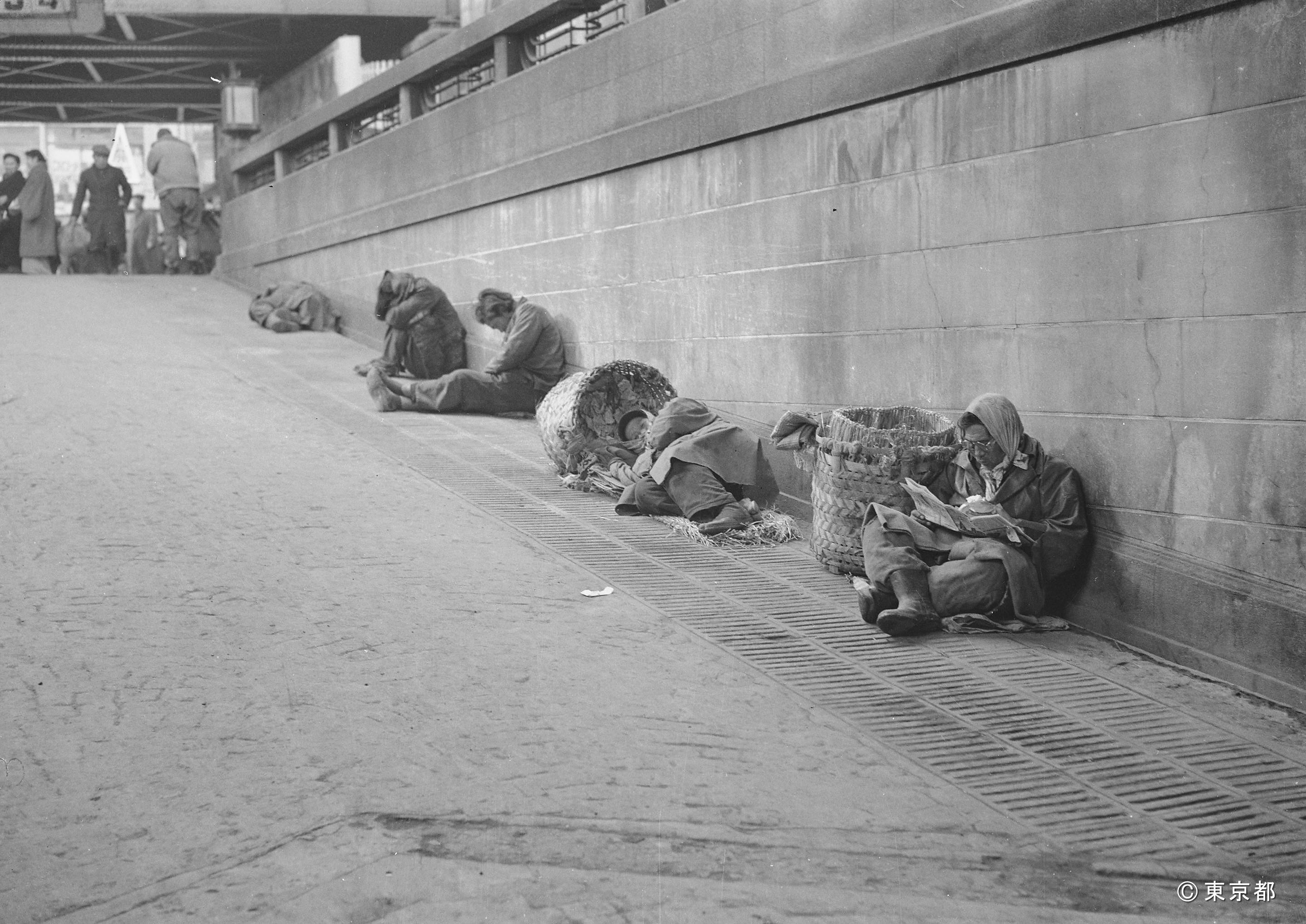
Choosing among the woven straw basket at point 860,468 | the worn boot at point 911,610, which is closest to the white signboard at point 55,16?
the woven straw basket at point 860,468

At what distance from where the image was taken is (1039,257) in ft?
17.5

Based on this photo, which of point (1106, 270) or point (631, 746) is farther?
point (1106, 270)

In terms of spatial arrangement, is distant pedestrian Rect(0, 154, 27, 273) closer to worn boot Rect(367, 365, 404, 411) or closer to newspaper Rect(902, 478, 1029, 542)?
worn boot Rect(367, 365, 404, 411)

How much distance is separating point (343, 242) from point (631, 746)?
11403 millimetres

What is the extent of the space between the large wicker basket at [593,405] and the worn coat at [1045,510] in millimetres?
2823

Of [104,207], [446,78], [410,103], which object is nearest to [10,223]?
[104,207]

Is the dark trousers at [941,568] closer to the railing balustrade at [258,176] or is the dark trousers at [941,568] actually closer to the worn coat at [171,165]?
the railing balustrade at [258,176]

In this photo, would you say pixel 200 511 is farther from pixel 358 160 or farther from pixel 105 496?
pixel 358 160

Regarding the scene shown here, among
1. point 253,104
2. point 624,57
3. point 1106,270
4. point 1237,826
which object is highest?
point 253,104

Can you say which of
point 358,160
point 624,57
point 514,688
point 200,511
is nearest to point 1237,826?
point 514,688

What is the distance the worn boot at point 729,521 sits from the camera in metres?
6.38

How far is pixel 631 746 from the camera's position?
378 centimetres

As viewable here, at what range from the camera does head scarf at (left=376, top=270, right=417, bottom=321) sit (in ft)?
34.6

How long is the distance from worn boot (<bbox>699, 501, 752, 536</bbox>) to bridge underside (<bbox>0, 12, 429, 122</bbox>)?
1249 cm
